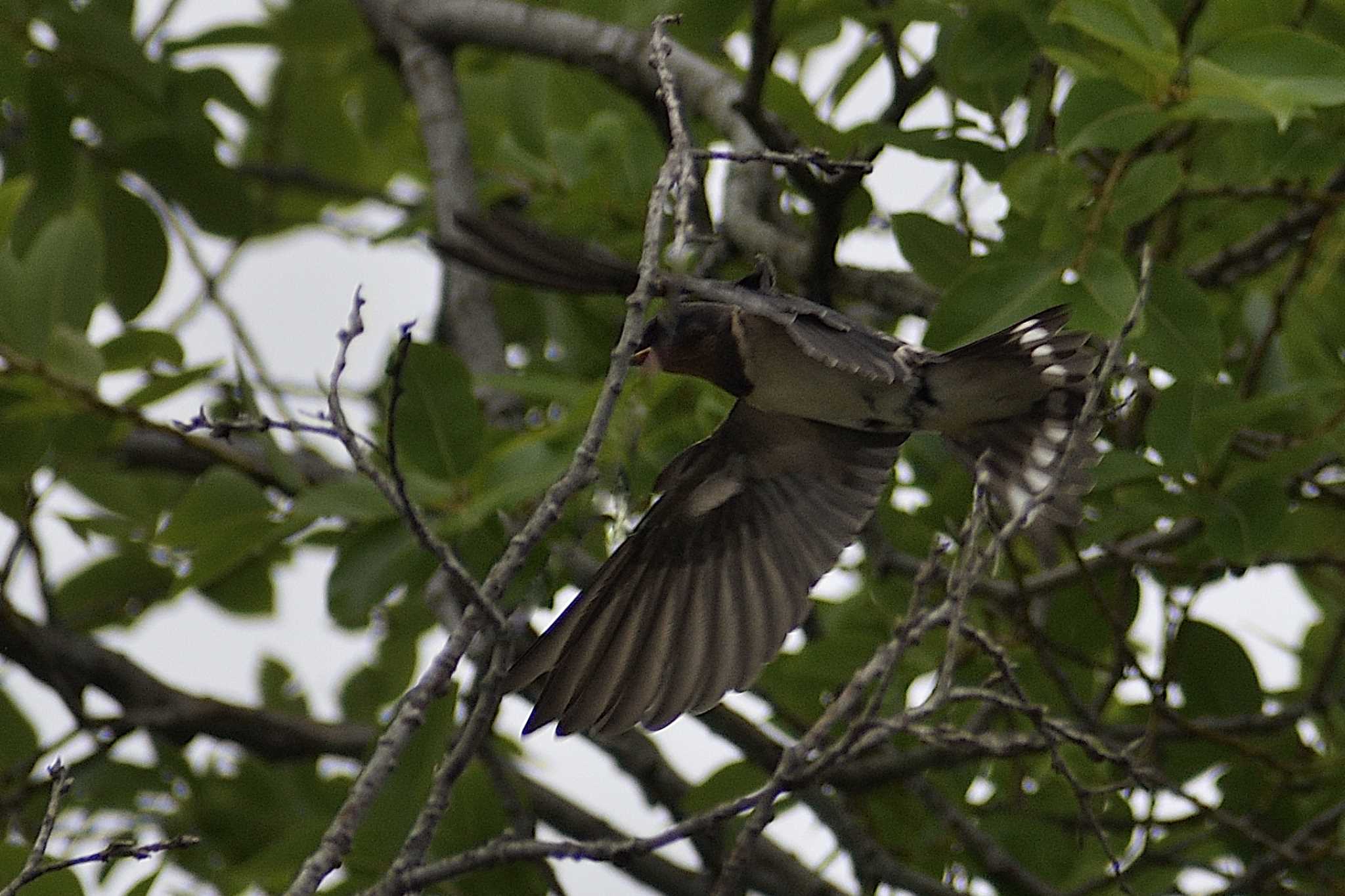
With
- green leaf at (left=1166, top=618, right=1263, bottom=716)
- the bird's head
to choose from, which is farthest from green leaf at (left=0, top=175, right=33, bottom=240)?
green leaf at (left=1166, top=618, right=1263, bottom=716)

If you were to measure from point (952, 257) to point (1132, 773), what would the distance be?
0.96 meters

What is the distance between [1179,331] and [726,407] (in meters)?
0.76

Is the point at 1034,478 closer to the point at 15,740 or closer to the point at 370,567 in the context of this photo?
the point at 370,567

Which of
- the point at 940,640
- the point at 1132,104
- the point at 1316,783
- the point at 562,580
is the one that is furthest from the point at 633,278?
the point at 1316,783

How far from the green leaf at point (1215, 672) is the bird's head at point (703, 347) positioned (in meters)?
0.96

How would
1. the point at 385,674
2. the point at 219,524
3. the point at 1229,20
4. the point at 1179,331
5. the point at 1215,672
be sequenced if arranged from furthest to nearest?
the point at 385,674 → the point at 1215,672 → the point at 219,524 → the point at 1179,331 → the point at 1229,20

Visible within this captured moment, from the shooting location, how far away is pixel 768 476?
9.73 ft

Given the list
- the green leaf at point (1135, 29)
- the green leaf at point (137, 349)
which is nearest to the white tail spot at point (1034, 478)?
the green leaf at point (1135, 29)

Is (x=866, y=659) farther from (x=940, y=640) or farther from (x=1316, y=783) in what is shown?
(x=1316, y=783)

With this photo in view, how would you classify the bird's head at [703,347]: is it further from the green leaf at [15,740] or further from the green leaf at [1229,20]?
the green leaf at [15,740]

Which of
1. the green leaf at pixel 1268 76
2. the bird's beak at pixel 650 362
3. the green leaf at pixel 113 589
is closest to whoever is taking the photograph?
the green leaf at pixel 1268 76

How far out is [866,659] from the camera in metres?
2.72

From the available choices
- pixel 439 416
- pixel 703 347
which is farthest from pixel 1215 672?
pixel 439 416

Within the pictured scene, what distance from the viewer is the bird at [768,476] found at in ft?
7.72
